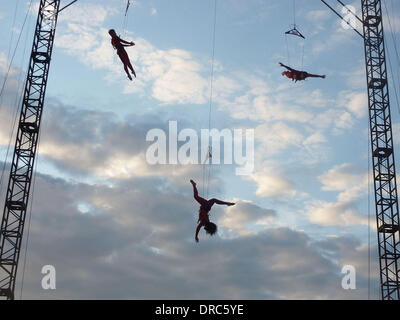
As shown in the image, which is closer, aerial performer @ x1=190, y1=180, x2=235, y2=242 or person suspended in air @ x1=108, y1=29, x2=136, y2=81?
aerial performer @ x1=190, y1=180, x2=235, y2=242

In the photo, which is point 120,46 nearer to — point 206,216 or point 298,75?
point 206,216

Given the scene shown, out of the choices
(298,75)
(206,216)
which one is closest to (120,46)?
(206,216)

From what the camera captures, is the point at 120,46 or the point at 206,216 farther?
the point at 120,46

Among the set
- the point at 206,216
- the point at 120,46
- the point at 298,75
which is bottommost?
the point at 206,216

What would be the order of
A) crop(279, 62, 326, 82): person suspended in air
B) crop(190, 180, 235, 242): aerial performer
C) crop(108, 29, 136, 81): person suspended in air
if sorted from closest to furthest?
1. crop(190, 180, 235, 242): aerial performer
2. crop(108, 29, 136, 81): person suspended in air
3. crop(279, 62, 326, 82): person suspended in air

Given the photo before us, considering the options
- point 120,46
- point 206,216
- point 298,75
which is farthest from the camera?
point 298,75

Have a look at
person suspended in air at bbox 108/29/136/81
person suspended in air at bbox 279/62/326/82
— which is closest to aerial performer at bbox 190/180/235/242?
person suspended in air at bbox 108/29/136/81

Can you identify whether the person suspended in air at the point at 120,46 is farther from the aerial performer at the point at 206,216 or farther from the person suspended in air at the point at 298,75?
the person suspended in air at the point at 298,75

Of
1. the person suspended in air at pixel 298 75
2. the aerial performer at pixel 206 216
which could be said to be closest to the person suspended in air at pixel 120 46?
the aerial performer at pixel 206 216

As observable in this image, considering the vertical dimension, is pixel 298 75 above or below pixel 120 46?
above

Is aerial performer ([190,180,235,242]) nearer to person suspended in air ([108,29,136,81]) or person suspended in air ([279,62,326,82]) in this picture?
person suspended in air ([108,29,136,81])
